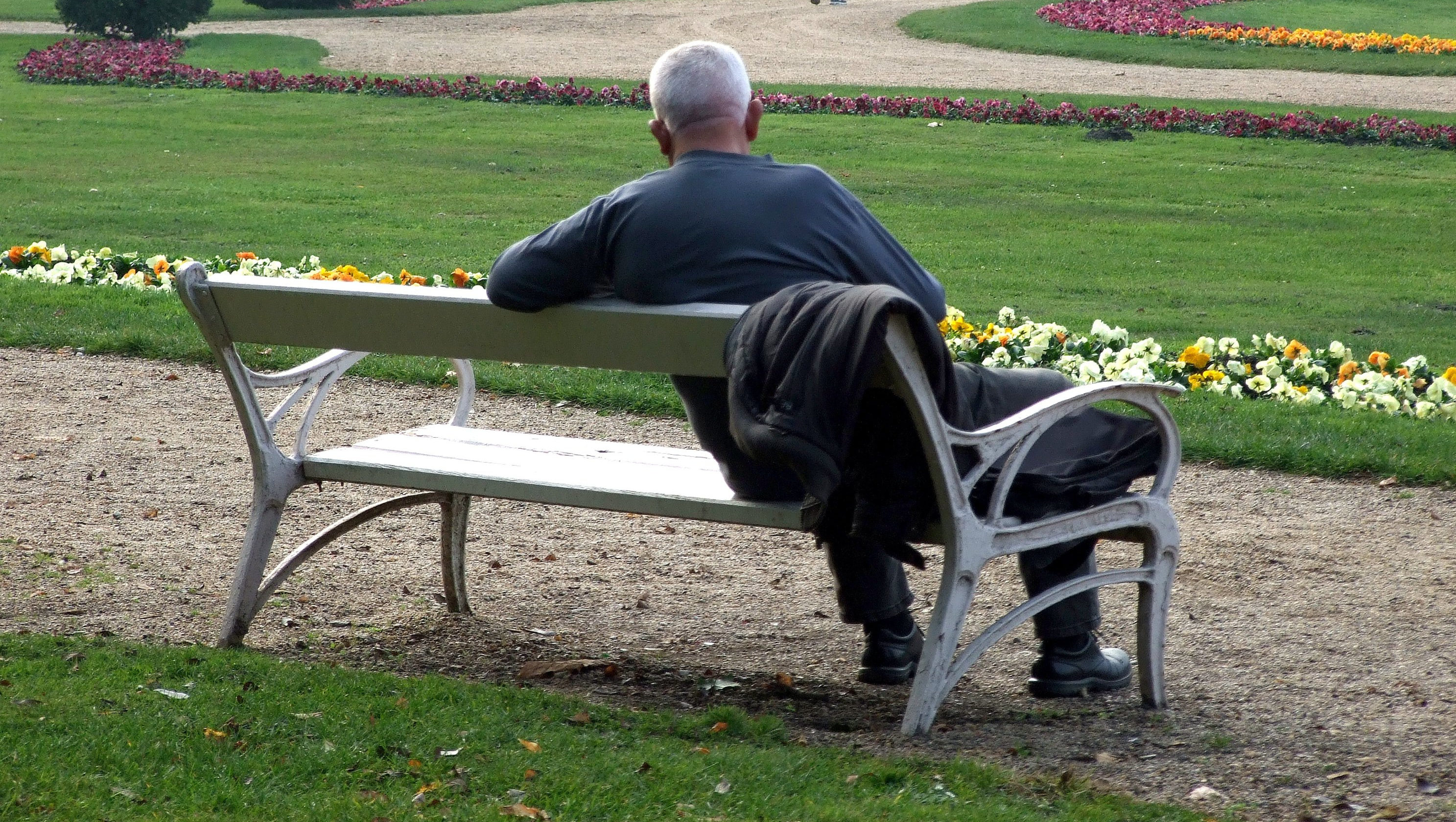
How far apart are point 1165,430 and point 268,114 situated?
18.6m

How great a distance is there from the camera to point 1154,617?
11.5ft

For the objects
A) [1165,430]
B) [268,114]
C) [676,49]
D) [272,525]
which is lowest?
[268,114]

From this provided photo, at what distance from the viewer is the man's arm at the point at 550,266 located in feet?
10.9

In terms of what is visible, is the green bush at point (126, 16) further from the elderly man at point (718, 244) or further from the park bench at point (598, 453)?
the elderly man at point (718, 244)

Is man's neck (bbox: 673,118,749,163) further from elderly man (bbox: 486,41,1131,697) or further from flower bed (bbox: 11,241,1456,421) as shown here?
flower bed (bbox: 11,241,1456,421)

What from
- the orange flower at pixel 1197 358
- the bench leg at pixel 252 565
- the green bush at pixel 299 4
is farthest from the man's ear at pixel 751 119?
the green bush at pixel 299 4

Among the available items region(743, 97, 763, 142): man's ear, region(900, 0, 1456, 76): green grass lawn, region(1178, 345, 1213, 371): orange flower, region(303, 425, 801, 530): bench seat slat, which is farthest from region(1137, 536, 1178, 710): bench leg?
region(900, 0, 1456, 76): green grass lawn

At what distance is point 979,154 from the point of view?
671 inches

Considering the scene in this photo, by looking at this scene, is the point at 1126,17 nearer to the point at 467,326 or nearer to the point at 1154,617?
the point at 1154,617

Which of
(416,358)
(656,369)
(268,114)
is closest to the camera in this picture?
(656,369)

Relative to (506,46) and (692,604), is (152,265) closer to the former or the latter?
(692,604)

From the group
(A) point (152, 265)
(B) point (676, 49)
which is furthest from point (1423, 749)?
(A) point (152, 265)

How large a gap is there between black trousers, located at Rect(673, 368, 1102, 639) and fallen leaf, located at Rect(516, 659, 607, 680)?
2.03ft

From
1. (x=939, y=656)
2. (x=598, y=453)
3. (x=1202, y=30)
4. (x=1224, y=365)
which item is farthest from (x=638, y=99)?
(x=939, y=656)
